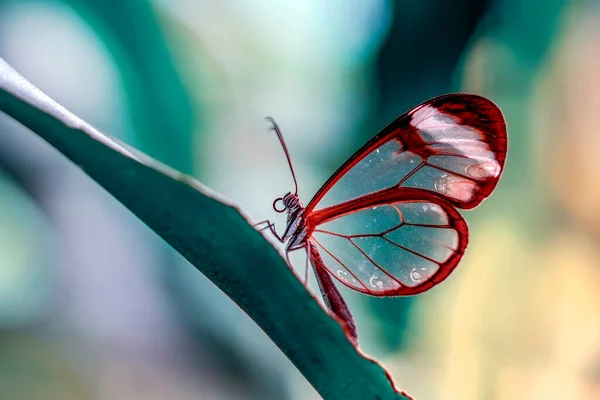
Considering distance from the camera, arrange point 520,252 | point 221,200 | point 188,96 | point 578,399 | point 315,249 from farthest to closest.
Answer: point 188,96
point 520,252
point 578,399
point 315,249
point 221,200

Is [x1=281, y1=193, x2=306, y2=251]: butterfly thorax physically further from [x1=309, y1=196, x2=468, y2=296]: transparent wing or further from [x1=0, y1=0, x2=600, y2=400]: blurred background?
[x1=0, y1=0, x2=600, y2=400]: blurred background

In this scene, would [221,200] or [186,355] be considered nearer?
[221,200]

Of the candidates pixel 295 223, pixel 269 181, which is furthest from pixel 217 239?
pixel 269 181

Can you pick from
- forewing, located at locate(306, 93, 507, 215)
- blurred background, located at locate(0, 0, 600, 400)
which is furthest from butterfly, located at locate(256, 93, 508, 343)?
blurred background, located at locate(0, 0, 600, 400)

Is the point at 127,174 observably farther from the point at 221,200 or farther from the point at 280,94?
the point at 280,94

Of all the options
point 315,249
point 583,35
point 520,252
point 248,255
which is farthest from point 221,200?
point 583,35

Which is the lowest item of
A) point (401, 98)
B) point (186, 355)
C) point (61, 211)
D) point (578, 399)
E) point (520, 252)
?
point (578, 399)

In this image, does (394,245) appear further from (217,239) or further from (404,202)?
(217,239)

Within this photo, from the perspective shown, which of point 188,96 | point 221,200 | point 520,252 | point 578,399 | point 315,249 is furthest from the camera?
point 188,96
